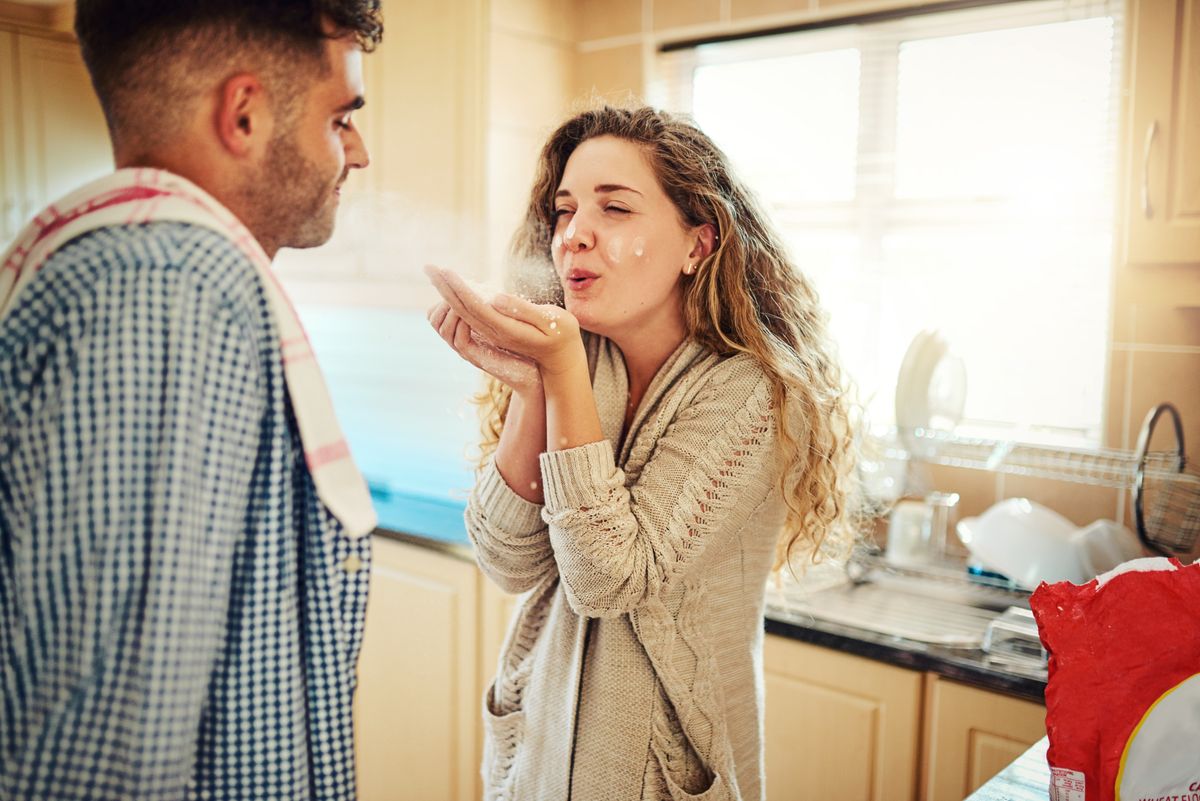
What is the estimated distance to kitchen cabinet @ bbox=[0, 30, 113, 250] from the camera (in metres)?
1.29

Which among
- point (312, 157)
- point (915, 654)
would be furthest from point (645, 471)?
point (915, 654)

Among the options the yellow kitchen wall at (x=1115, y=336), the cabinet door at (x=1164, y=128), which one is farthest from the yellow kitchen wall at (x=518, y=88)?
the cabinet door at (x=1164, y=128)

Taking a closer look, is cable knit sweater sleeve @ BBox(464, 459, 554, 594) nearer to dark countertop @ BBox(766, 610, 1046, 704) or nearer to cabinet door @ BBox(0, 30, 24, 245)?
dark countertop @ BBox(766, 610, 1046, 704)

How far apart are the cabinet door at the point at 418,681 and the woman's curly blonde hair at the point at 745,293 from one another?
39.4 inches

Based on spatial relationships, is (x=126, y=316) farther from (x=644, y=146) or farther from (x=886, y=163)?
(x=886, y=163)

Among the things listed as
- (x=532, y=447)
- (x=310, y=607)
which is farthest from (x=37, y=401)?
(x=532, y=447)

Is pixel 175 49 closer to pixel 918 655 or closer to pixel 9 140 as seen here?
pixel 9 140

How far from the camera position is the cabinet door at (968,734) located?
1.45 m

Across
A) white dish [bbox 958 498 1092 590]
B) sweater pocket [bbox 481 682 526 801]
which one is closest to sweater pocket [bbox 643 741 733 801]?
sweater pocket [bbox 481 682 526 801]

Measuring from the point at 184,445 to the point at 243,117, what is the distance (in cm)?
20

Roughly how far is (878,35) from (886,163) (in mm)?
277

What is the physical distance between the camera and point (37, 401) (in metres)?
0.54

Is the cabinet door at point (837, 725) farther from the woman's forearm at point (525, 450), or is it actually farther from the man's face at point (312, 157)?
the man's face at point (312, 157)

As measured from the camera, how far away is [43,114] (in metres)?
1.34
